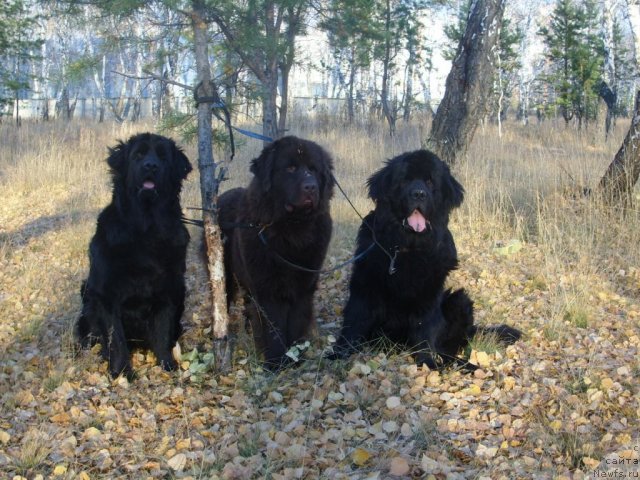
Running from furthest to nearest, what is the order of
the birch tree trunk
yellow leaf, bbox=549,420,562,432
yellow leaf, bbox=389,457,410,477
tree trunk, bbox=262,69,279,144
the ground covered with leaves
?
tree trunk, bbox=262,69,279,144 → the birch tree trunk → yellow leaf, bbox=549,420,562,432 → the ground covered with leaves → yellow leaf, bbox=389,457,410,477

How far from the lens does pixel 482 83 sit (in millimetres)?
7668

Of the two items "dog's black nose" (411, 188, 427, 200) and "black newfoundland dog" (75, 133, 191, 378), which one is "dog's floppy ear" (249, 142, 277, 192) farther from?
"dog's black nose" (411, 188, 427, 200)

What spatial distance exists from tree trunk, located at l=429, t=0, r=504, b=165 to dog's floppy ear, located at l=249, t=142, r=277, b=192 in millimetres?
4230

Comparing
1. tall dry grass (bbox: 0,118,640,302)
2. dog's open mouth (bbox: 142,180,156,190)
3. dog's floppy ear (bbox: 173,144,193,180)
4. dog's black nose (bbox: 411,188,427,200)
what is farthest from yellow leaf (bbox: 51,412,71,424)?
tall dry grass (bbox: 0,118,640,302)

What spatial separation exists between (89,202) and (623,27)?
124ft

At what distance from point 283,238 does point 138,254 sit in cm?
96

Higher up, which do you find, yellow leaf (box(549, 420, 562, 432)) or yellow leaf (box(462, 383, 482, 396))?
yellow leaf (box(549, 420, 562, 432))

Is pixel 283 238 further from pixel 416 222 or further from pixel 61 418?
pixel 61 418

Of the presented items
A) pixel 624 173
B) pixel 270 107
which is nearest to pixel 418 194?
pixel 624 173

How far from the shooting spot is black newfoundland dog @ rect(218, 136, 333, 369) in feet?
13.2

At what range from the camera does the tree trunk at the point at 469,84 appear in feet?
24.9

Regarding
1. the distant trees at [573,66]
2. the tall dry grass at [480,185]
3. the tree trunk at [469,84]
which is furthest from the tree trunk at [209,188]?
the distant trees at [573,66]

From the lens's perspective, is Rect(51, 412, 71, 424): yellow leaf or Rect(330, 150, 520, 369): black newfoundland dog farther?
Rect(330, 150, 520, 369): black newfoundland dog

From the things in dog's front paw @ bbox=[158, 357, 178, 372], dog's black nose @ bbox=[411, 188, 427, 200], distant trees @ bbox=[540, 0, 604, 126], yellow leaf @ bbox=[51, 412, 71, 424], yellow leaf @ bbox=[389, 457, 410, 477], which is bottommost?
yellow leaf @ bbox=[51, 412, 71, 424]
